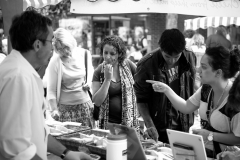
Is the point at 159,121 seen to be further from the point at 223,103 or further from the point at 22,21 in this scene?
the point at 22,21

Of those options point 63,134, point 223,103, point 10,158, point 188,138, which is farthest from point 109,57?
point 10,158

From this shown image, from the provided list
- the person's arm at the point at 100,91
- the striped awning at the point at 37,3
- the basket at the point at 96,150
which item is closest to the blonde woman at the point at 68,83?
the striped awning at the point at 37,3

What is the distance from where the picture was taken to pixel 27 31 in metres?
2.00

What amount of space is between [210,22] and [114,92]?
848 centimetres

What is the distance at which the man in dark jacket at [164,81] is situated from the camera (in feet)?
11.7

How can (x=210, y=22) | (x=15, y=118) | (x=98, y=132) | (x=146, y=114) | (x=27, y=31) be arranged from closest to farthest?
(x=15, y=118), (x=27, y=31), (x=98, y=132), (x=146, y=114), (x=210, y=22)

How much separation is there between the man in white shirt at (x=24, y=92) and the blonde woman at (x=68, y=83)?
92.2 inches

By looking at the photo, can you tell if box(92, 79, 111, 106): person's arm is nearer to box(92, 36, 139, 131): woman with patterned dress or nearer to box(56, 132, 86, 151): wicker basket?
box(92, 36, 139, 131): woman with patterned dress

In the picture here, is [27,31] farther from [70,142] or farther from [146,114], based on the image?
[146,114]

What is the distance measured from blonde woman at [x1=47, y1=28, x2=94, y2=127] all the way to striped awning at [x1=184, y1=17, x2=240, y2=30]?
7.53 m

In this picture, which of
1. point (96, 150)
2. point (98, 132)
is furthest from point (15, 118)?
point (98, 132)

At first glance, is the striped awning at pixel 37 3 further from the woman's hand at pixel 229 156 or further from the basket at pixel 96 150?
the woman's hand at pixel 229 156

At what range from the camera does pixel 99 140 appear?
108 inches

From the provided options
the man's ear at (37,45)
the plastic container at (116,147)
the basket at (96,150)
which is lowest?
the basket at (96,150)
